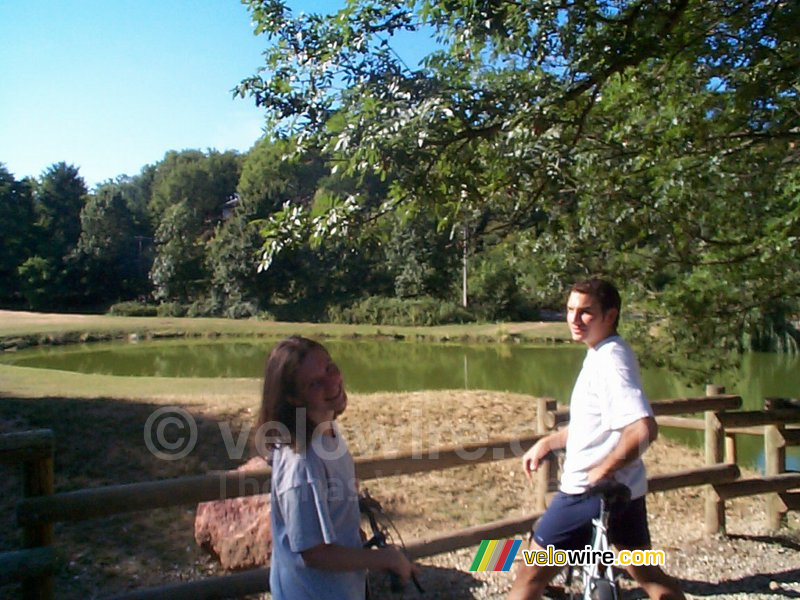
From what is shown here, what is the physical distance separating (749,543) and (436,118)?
4014 millimetres

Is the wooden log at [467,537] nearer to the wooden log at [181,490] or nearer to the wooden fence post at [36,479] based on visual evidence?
the wooden log at [181,490]

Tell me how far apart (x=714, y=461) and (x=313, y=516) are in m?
4.65

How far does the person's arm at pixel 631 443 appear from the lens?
2770mm

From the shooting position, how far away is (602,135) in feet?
24.0

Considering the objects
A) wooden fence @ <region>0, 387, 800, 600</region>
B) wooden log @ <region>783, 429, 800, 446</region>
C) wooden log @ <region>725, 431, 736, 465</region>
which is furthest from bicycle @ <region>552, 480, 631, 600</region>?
wooden log @ <region>725, 431, 736, 465</region>

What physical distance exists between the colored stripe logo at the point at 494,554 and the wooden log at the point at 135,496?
52.8 inches

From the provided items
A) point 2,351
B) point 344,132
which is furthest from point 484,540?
point 2,351

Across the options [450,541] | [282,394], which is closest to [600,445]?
[282,394]

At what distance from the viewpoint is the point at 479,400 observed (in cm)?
1188

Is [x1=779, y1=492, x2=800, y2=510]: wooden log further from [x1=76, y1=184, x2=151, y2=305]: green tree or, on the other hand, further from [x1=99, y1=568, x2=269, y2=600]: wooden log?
[x1=76, y1=184, x2=151, y2=305]: green tree

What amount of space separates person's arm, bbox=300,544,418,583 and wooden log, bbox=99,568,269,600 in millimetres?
1736

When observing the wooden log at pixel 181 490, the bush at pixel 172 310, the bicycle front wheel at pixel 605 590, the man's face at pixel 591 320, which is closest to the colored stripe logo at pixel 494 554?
the wooden log at pixel 181 490

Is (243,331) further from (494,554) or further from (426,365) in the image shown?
(494,554)

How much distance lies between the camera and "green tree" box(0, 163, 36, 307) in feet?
165
